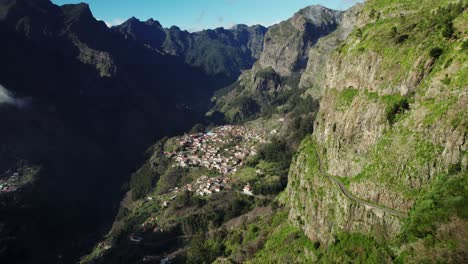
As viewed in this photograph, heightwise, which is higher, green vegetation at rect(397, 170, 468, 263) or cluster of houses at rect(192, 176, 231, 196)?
green vegetation at rect(397, 170, 468, 263)

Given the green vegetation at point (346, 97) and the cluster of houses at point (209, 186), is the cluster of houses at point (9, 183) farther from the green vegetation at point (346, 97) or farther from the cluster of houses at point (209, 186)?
the green vegetation at point (346, 97)

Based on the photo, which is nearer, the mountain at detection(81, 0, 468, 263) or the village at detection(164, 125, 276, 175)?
the mountain at detection(81, 0, 468, 263)

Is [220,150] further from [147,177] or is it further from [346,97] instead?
[346,97]

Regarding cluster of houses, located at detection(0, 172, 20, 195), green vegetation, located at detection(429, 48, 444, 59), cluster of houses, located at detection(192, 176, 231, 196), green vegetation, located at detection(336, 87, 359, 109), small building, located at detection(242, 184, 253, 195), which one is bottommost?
small building, located at detection(242, 184, 253, 195)

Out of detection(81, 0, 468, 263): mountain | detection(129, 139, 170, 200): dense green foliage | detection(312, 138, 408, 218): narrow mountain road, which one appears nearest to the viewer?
detection(81, 0, 468, 263): mountain

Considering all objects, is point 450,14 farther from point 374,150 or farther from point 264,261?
point 264,261

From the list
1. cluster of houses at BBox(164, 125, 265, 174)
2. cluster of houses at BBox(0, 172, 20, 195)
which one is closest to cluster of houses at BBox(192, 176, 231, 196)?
cluster of houses at BBox(164, 125, 265, 174)

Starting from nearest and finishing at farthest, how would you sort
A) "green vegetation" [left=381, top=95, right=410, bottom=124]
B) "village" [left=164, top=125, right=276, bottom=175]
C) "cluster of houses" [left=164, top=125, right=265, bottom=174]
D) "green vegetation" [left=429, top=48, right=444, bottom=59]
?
"green vegetation" [left=429, top=48, right=444, bottom=59]
"green vegetation" [left=381, top=95, right=410, bottom=124]
"village" [left=164, top=125, right=276, bottom=175]
"cluster of houses" [left=164, top=125, right=265, bottom=174]

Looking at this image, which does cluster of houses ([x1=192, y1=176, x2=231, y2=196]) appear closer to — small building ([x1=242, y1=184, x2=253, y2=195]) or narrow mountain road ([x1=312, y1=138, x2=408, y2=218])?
small building ([x1=242, y1=184, x2=253, y2=195])
